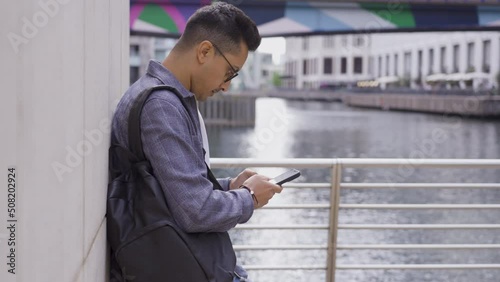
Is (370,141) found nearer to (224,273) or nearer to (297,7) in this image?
(297,7)

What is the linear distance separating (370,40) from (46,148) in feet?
256

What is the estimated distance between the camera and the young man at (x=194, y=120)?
171 centimetres

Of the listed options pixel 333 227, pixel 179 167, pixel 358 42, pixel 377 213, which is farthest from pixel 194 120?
pixel 358 42

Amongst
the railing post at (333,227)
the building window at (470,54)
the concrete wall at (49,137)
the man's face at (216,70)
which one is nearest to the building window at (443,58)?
the building window at (470,54)

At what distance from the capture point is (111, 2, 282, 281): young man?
1.71 metres

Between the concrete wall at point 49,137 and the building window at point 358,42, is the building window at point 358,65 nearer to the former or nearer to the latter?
the building window at point 358,42

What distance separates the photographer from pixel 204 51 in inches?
74.5

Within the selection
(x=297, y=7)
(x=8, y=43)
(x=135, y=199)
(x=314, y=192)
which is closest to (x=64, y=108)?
(x=8, y=43)

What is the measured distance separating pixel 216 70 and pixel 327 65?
95.4m

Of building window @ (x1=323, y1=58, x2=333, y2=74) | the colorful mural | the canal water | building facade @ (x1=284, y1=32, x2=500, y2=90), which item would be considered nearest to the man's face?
the canal water

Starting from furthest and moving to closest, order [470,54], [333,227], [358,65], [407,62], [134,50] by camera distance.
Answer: [358,65], [407,62], [134,50], [470,54], [333,227]

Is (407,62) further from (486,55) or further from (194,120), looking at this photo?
(194,120)

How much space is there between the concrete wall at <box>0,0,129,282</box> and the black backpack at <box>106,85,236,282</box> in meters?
0.10

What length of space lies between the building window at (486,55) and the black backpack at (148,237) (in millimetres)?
46255
